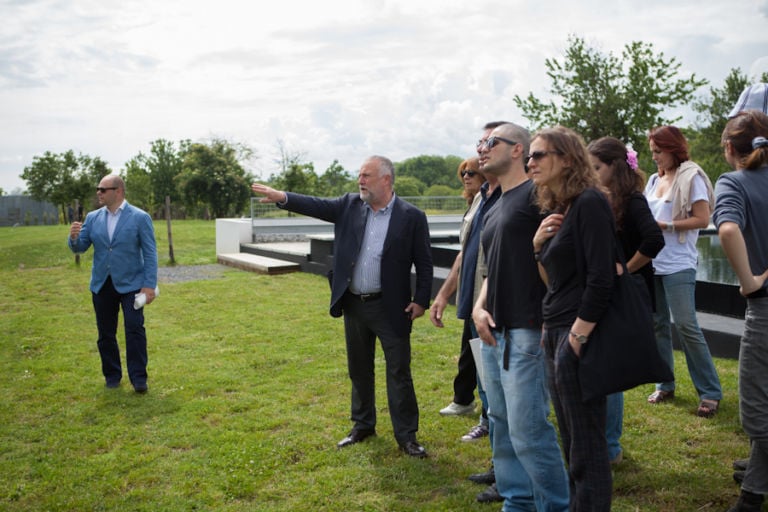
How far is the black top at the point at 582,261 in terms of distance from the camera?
101 inches

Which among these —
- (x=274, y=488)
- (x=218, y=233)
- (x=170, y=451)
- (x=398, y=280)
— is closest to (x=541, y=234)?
(x=398, y=280)

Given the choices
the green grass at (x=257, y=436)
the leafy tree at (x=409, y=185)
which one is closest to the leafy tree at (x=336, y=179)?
the leafy tree at (x=409, y=185)

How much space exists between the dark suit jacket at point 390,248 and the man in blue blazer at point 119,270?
2.20 m

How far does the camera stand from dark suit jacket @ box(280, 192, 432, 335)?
457 cm

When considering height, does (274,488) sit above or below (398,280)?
below

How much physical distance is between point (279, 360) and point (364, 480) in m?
3.17

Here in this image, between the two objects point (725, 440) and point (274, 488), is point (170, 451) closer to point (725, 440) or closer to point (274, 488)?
point (274, 488)

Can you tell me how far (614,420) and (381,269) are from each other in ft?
5.74

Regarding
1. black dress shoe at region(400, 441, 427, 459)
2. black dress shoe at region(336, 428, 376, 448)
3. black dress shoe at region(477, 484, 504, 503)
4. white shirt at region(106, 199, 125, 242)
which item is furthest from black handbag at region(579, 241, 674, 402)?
white shirt at region(106, 199, 125, 242)

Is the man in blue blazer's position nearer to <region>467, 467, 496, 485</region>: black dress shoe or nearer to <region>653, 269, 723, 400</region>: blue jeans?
<region>467, 467, 496, 485</region>: black dress shoe

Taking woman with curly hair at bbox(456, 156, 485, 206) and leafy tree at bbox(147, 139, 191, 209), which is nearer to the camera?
woman with curly hair at bbox(456, 156, 485, 206)

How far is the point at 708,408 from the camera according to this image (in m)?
4.90

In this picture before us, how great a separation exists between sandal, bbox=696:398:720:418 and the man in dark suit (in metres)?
2.12

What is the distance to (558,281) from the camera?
274 centimetres
